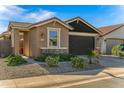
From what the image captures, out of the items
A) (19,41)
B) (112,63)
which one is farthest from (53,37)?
(112,63)

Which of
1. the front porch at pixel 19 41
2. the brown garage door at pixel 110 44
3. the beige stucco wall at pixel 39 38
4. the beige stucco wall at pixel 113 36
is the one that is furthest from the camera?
the brown garage door at pixel 110 44

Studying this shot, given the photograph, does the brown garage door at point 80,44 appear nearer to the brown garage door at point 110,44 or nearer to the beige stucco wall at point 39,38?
the beige stucco wall at point 39,38

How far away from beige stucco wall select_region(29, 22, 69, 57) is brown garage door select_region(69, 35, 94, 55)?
223 centimetres

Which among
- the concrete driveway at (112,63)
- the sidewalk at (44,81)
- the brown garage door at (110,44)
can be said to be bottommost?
the sidewalk at (44,81)

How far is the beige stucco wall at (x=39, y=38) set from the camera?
1490 cm

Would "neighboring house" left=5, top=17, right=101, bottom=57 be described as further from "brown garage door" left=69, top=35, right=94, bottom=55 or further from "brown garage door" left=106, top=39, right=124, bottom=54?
"brown garage door" left=106, top=39, right=124, bottom=54

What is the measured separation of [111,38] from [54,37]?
13123mm

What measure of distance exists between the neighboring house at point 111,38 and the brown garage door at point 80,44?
619cm

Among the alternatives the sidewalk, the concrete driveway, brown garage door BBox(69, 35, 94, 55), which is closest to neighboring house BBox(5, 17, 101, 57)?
brown garage door BBox(69, 35, 94, 55)

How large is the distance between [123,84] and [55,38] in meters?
8.70

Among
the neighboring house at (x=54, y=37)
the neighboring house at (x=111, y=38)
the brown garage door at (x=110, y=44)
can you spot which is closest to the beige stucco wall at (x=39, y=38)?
the neighboring house at (x=54, y=37)

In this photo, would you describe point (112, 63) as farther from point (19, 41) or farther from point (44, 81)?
point (19, 41)
